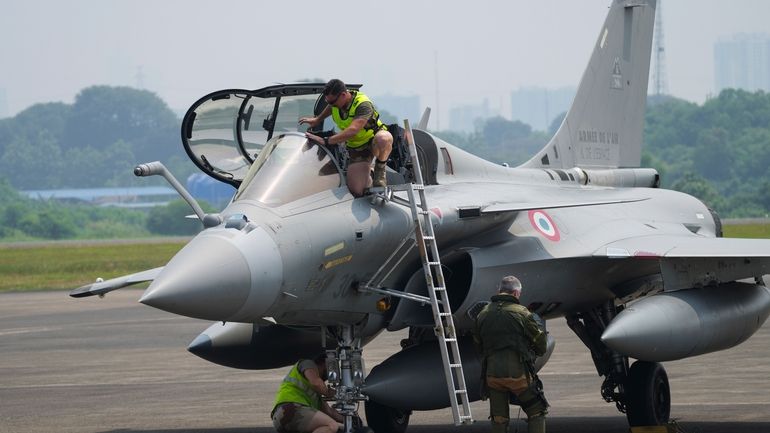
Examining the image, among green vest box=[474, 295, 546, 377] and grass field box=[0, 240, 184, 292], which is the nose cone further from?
grass field box=[0, 240, 184, 292]

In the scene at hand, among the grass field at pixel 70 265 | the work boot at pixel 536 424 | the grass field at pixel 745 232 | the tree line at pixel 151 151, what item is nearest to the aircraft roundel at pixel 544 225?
the work boot at pixel 536 424

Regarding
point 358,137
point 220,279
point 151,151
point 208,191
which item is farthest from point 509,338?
point 151,151

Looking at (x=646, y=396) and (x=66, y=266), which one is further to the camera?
(x=66, y=266)

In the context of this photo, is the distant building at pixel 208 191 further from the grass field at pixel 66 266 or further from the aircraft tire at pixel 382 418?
the aircraft tire at pixel 382 418

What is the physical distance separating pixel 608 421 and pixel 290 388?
12.9 feet

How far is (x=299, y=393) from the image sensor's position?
481 inches

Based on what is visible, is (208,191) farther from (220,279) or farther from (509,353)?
(220,279)

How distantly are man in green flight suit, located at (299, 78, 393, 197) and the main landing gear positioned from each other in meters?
3.38

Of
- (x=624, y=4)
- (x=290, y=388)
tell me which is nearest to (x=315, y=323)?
(x=290, y=388)

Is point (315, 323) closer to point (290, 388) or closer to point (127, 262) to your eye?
A: point (290, 388)

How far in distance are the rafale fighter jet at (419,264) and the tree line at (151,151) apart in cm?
7778

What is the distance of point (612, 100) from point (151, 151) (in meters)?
155

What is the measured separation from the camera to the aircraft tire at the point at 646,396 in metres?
13.7

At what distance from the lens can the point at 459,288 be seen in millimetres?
12844
